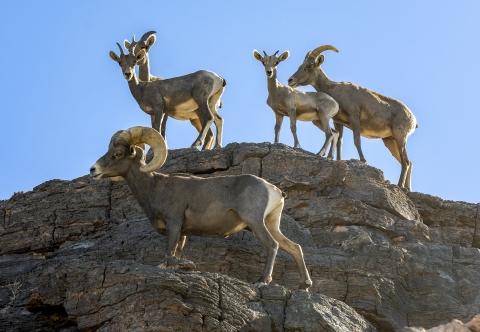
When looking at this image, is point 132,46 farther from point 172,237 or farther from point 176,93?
point 172,237

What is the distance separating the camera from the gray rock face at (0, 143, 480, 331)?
17.4 metres

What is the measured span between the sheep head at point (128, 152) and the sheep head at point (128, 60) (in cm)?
664

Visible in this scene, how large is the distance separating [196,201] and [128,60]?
859 centimetres

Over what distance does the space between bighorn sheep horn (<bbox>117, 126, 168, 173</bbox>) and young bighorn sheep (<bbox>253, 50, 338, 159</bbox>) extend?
746cm

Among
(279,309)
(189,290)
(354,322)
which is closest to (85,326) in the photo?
(189,290)

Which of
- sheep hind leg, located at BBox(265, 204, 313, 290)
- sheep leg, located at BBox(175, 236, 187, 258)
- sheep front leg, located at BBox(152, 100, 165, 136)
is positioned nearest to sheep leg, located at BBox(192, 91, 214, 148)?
sheep front leg, located at BBox(152, 100, 165, 136)

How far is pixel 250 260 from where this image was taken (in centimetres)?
2056

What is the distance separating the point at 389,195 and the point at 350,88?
17.2ft

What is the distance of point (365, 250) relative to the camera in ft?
69.8

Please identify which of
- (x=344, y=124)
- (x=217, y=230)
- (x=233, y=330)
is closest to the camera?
(x=233, y=330)

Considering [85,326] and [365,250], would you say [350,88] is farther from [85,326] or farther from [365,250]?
[85,326]

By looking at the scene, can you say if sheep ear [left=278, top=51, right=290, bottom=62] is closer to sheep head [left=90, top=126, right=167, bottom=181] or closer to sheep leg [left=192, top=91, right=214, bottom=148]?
sheep leg [left=192, top=91, right=214, bottom=148]

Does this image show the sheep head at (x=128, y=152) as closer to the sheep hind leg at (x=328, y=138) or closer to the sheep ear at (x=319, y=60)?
the sheep hind leg at (x=328, y=138)

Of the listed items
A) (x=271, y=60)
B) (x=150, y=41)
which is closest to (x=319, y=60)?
(x=271, y=60)
